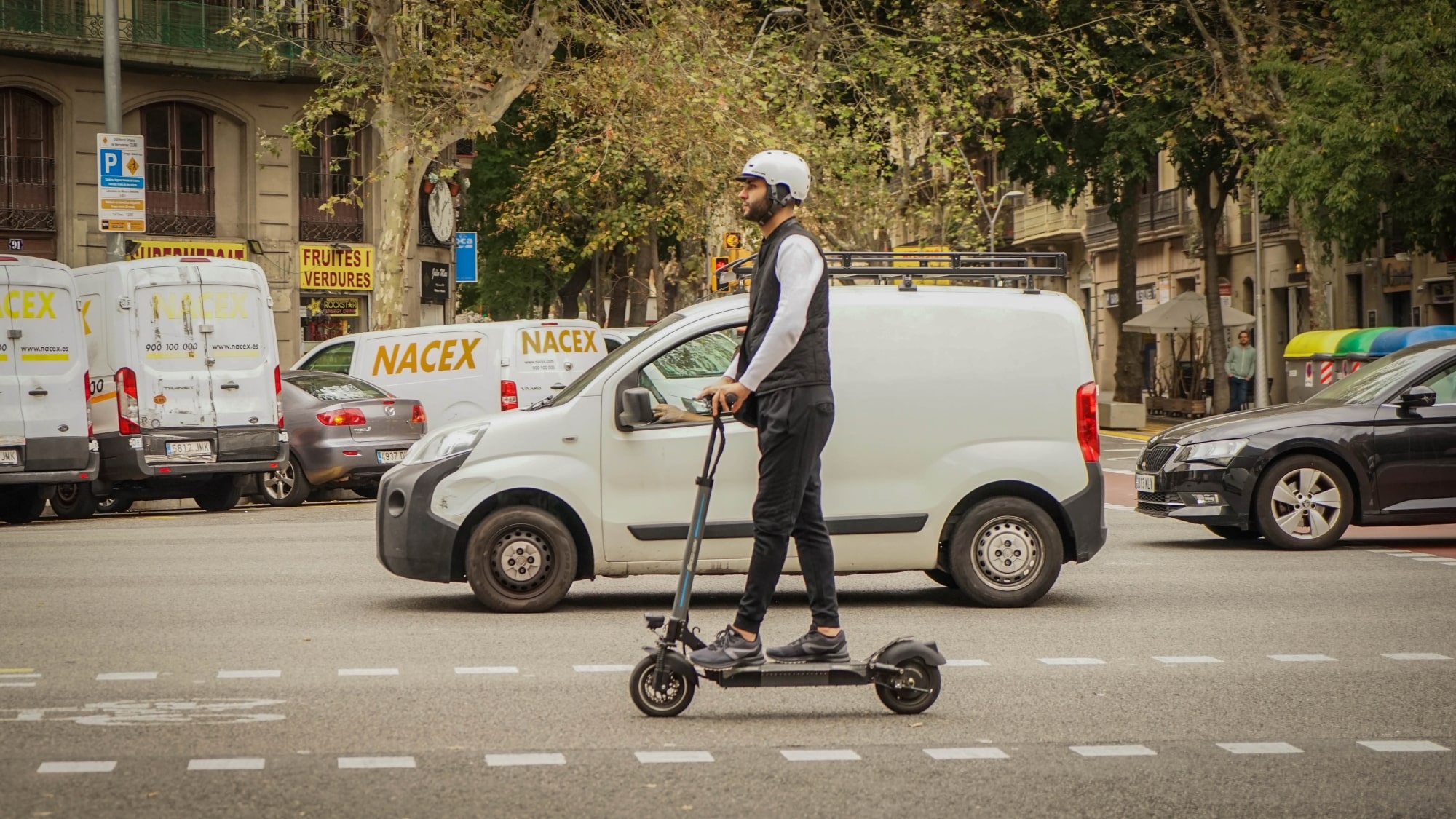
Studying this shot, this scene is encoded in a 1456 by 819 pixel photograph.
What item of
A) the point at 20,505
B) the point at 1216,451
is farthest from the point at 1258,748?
the point at 20,505

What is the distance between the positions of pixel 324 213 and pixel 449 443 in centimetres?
2886

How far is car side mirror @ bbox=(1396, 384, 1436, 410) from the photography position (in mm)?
13953

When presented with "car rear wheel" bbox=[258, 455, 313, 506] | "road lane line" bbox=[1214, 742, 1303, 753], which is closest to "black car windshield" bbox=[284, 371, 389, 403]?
"car rear wheel" bbox=[258, 455, 313, 506]

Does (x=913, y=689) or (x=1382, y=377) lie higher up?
(x=1382, y=377)

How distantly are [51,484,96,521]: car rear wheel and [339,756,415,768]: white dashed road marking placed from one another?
1379 cm

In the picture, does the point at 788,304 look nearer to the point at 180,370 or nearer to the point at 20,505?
the point at 180,370

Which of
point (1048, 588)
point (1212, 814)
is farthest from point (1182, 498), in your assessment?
point (1212, 814)

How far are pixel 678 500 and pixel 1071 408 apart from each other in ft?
7.23

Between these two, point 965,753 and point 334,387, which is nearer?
point 965,753

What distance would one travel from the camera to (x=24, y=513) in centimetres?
1825

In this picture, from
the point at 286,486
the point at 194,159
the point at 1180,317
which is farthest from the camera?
the point at 1180,317

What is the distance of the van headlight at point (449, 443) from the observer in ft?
34.1

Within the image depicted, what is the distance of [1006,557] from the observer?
10.6 metres

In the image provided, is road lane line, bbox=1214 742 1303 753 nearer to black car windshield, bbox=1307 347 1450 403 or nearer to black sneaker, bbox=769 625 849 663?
black sneaker, bbox=769 625 849 663
